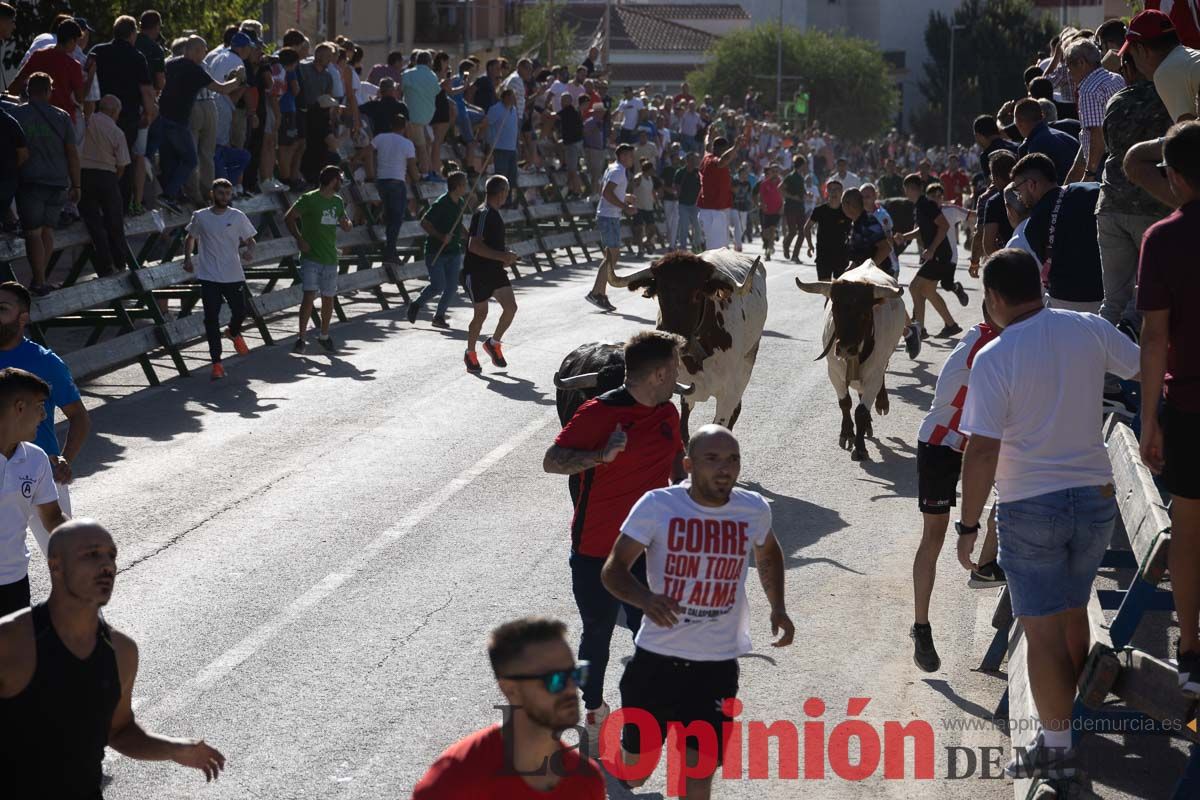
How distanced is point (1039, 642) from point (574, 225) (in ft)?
85.2

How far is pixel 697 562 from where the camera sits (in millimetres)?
5695

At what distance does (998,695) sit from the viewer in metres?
7.97

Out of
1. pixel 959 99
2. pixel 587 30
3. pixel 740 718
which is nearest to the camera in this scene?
pixel 740 718

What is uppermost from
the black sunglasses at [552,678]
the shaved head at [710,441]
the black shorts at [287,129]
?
the black shorts at [287,129]

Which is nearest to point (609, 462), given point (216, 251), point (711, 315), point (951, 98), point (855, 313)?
point (711, 315)

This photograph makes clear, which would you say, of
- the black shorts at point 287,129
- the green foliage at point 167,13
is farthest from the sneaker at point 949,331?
the green foliage at point 167,13

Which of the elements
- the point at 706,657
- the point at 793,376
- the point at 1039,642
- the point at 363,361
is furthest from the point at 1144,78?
the point at 363,361

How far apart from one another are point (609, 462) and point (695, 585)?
1.15 m

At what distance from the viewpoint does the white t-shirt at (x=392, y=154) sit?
22.2 m

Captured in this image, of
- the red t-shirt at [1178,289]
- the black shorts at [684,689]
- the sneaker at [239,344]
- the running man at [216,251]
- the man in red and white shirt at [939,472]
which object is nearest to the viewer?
the black shorts at [684,689]

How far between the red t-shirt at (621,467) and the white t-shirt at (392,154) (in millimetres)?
15826

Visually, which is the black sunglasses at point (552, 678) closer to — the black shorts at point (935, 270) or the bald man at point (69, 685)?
the bald man at point (69, 685)

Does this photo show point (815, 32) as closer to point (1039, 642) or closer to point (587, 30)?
point (587, 30)

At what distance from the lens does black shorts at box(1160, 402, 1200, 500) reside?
6000mm
